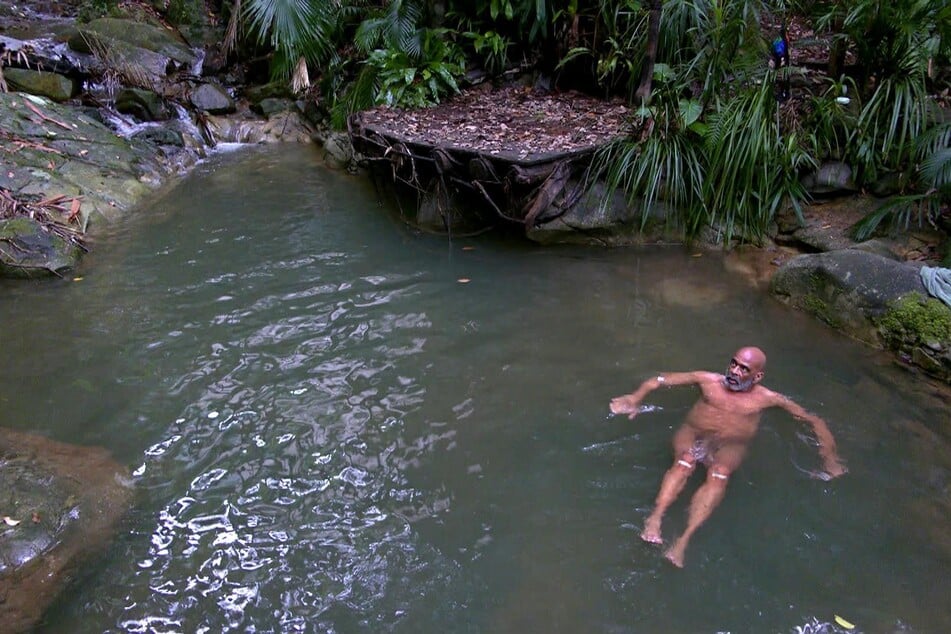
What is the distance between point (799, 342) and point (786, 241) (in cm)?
157

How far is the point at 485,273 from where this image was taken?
6266 millimetres

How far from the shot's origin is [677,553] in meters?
3.30

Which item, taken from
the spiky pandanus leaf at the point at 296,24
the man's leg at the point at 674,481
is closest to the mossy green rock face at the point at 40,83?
the spiky pandanus leaf at the point at 296,24

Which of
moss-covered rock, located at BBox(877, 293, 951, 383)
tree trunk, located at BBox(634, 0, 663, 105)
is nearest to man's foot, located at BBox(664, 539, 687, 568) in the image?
moss-covered rock, located at BBox(877, 293, 951, 383)

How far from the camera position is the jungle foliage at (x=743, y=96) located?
19.1 feet

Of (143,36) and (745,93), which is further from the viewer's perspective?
(143,36)

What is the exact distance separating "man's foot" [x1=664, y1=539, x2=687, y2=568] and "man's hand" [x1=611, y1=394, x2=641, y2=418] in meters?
1.02

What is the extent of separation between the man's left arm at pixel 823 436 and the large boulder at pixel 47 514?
12.4 ft

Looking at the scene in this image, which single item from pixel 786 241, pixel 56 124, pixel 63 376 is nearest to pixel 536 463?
pixel 63 376

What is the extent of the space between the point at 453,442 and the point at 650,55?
4910 millimetres

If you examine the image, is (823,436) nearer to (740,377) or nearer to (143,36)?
(740,377)

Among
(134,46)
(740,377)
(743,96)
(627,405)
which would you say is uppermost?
(134,46)

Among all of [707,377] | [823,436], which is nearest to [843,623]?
[823,436]

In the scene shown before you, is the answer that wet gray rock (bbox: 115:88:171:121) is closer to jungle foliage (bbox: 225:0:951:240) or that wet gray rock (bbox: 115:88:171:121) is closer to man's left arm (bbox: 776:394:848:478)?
jungle foliage (bbox: 225:0:951:240)
